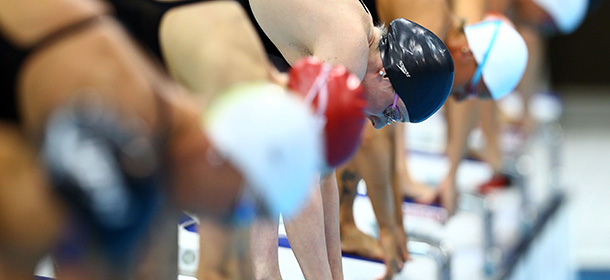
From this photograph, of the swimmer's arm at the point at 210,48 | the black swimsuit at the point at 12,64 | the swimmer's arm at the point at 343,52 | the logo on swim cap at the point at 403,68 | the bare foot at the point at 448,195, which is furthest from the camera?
the bare foot at the point at 448,195

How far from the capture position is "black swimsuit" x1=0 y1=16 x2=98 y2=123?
126 cm

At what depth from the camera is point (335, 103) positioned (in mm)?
1560

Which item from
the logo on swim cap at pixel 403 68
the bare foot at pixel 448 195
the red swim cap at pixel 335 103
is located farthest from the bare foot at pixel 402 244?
the red swim cap at pixel 335 103

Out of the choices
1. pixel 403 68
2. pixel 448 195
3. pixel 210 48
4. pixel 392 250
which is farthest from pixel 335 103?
pixel 448 195

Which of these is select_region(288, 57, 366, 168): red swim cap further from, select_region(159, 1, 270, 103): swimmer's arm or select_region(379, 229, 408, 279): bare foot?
select_region(379, 229, 408, 279): bare foot

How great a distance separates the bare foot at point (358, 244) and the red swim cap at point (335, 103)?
4.51 ft

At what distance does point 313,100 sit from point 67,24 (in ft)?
1.54

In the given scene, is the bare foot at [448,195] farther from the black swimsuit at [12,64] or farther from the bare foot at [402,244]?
the black swimsuit at [12,64]

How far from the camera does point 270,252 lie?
2.24m

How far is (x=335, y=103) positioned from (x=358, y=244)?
145cm

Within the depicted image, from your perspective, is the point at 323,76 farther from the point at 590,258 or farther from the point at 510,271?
the point at 590,258

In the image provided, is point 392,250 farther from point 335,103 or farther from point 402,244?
point 335,103

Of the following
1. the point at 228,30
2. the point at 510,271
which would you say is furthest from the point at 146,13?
the point at 510,271

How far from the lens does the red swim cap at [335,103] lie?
1.55 m
